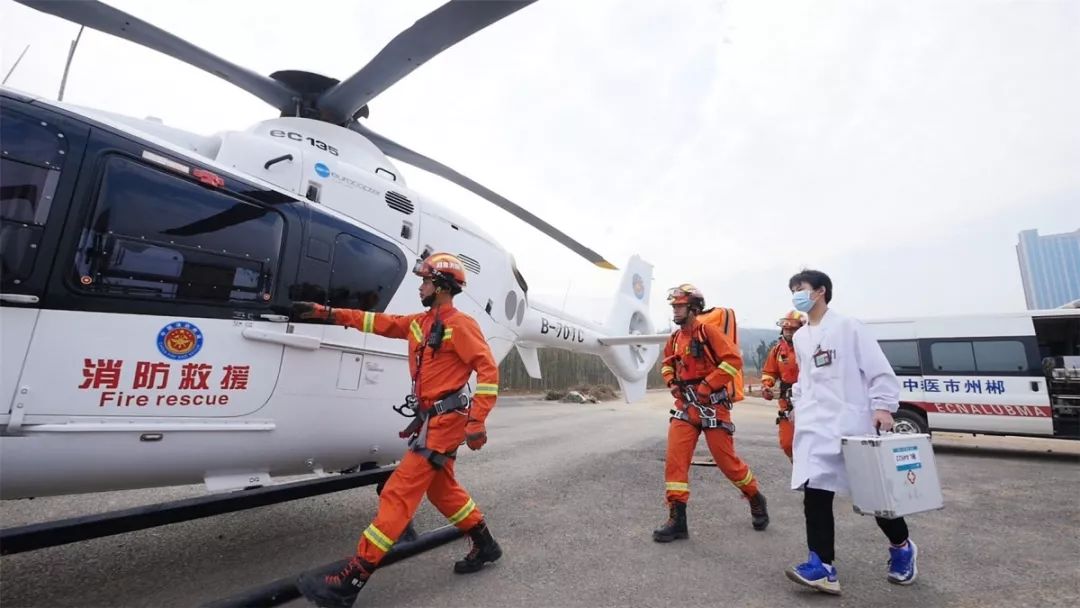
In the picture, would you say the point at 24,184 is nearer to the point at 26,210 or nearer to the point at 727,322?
the point at 26,210

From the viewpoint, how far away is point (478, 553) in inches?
125

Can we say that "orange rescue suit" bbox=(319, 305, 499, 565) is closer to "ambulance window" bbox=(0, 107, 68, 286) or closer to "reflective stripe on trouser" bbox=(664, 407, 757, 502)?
"ambulance window" bbox=(0, 107, 68, 286)

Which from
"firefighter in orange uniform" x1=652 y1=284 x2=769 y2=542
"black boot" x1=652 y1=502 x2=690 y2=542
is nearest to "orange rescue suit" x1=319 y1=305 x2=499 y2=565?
"black boot" x1=652 y1=502 x2=690 y2=542

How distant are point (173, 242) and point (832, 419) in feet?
12.8

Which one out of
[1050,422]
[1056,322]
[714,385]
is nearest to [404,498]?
[714,385]

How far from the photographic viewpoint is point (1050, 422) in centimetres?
769

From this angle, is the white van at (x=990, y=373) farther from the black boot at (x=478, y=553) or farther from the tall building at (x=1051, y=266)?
the tall building at (x=1051, y=266)

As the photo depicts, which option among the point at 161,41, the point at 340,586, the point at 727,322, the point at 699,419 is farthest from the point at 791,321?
the point at 161,41

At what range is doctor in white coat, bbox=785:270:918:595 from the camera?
2.88 meters

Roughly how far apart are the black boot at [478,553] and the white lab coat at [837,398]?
1.97 m

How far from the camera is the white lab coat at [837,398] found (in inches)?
115

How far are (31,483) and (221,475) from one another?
808 mm

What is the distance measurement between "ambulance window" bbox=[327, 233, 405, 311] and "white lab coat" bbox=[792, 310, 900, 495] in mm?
3015

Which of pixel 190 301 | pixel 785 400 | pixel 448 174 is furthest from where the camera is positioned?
pixel 785 400
